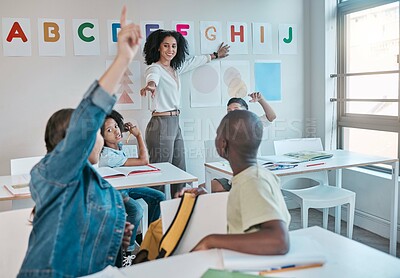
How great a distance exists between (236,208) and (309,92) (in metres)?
3.36

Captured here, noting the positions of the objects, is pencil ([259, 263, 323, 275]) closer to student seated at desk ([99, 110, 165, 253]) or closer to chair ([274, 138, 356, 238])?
chair ([274, 138, 356, 238])

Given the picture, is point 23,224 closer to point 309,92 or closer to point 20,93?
point 20,93

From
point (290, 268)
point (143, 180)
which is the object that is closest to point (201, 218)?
point (290, 268)

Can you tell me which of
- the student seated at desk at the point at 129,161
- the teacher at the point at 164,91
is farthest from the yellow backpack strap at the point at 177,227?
the teacher at the point at 164,91

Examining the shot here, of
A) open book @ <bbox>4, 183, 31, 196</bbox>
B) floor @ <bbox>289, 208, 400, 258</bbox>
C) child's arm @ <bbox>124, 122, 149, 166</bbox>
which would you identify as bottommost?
floor @ <bbox>289, 208, 400, 258</bbox>

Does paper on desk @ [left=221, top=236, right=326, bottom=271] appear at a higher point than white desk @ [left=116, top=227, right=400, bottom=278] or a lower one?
higher

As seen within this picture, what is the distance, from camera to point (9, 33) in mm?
3408

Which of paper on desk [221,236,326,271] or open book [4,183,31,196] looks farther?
open book [4,183,31,196]

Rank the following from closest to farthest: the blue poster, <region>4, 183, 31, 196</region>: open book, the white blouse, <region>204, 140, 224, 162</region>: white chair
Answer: <region>4, 183, 31, 196</region>: open book → the white blouse → <region>204, 140, 224, 162</region>: white chair → the blue poster

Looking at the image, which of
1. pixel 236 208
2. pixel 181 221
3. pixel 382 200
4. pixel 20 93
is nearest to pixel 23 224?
pixel 181 221

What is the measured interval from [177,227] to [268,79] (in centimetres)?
301

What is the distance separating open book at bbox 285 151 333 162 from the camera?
325cm

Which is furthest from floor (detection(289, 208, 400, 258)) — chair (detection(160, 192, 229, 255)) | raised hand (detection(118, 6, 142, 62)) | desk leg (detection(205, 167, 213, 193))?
raised hand (detection(118, 6, 142, 62))

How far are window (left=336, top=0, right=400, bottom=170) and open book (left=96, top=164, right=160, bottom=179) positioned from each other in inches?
81.3
